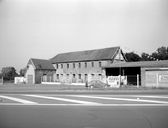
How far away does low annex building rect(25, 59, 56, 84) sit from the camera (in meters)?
54.5

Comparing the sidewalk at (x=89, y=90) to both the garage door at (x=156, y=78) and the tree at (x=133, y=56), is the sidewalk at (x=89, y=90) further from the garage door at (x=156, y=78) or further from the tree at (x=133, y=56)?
the tree at (x=133, y=56)

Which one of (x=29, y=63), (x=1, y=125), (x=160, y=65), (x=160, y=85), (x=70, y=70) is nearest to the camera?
(x=1, y=125)

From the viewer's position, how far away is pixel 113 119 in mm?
7531

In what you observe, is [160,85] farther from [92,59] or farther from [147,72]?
[92,59]

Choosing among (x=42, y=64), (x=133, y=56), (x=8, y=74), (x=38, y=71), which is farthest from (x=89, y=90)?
(x=133, y=56)

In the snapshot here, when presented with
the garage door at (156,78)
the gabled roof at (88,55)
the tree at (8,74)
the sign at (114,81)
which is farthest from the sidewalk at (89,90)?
the tree at (8,74)

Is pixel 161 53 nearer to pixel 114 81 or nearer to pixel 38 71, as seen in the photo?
pixel 38 71

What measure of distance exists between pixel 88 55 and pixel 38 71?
13.8 meters

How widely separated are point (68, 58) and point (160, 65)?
29092mm

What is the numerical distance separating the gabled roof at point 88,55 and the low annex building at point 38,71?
9.03ft

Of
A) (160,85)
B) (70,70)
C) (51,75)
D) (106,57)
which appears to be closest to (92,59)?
(106,57)

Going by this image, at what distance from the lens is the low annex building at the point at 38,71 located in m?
54.5

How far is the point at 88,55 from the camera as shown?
171 ft

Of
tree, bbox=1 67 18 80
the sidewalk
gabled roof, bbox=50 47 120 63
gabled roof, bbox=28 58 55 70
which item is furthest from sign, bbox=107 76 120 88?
tree, bbox=1 67 18 80
